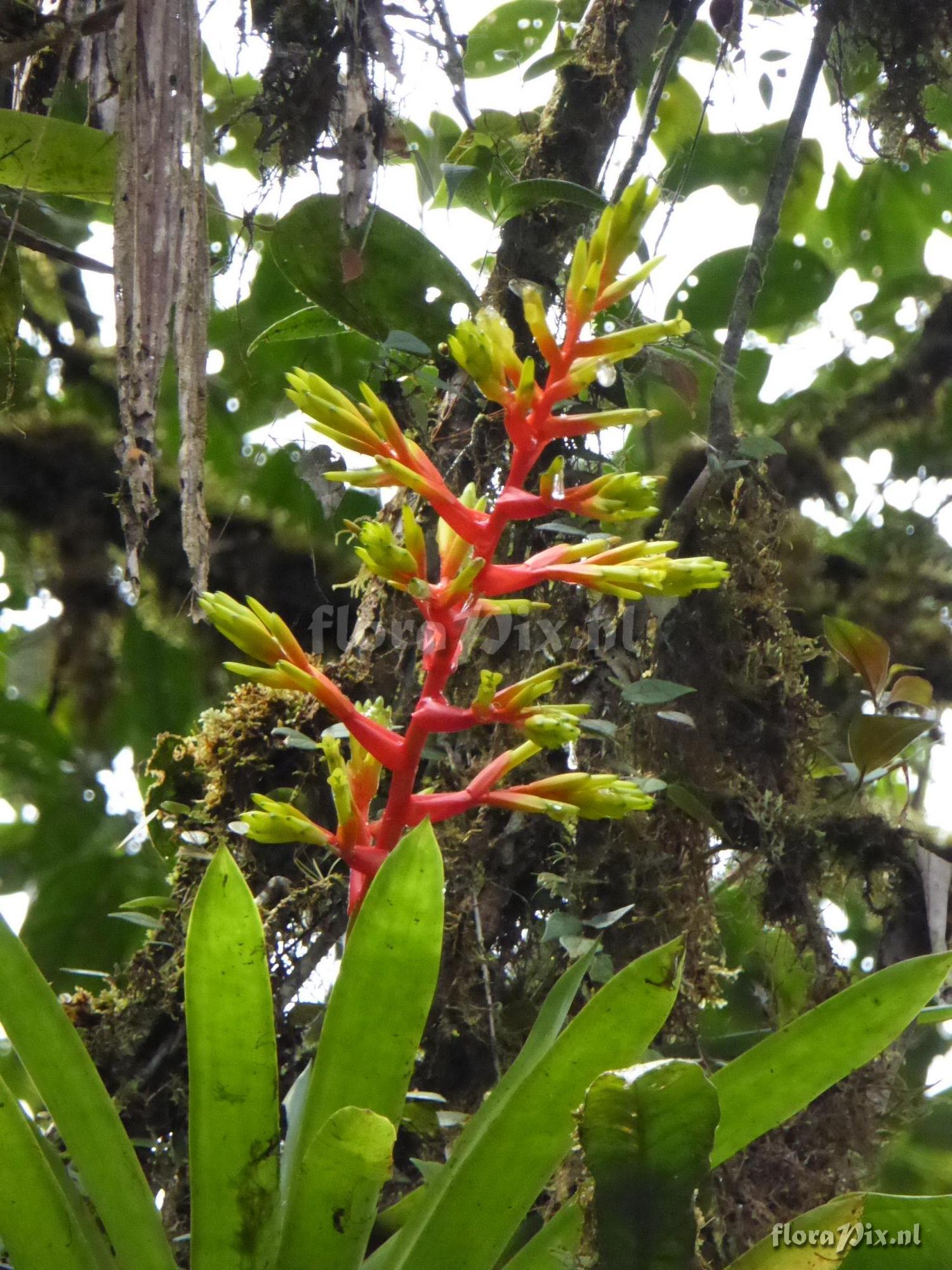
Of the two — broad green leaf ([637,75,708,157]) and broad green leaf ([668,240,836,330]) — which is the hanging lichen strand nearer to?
broad green leaf ([668,240,836,330])

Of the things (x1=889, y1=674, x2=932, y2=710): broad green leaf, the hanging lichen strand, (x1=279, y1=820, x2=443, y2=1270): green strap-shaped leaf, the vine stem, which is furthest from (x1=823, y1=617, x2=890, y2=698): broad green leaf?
(x1=279, y1=820, x2=443, y2=1270): green strap-shaped leaf

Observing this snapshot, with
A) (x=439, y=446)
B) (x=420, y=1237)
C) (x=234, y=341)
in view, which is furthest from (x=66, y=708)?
(x=420, y=1237)

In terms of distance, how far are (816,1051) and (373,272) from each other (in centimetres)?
109

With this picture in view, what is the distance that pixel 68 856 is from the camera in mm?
2061

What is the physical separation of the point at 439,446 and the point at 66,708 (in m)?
1.05

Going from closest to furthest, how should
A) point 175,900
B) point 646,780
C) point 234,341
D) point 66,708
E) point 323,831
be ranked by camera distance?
point 323,831
point 646,780
point 175,900
point 234,341
point 66,708

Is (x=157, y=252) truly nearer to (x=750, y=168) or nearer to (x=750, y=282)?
(x=750, y=282)

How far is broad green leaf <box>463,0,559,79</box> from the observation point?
80.6 inches

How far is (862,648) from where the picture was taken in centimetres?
149

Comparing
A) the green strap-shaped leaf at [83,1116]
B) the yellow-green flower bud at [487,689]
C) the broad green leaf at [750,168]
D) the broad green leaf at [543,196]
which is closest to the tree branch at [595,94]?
the broad green leaf at [543,196]

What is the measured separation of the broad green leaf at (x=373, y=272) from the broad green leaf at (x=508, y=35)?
2.68 feet

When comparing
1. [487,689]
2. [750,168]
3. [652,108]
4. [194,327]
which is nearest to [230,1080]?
[487,689]

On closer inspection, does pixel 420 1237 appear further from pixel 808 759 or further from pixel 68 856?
pixel 68 856

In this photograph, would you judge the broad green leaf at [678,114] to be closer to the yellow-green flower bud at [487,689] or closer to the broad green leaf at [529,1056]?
the yellow-green flower bud at [487,689]
